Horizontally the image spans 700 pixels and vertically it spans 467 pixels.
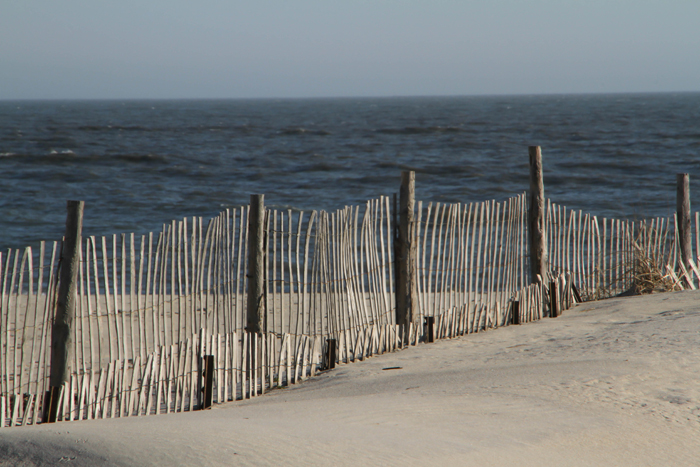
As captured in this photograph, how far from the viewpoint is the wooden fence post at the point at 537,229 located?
6.90m

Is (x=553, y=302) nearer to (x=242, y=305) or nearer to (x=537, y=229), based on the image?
(x=537, y=229)

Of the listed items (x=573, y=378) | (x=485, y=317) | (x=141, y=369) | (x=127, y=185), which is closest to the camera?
(x=573, y=378)

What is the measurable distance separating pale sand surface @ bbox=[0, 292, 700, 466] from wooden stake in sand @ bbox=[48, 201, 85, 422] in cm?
82

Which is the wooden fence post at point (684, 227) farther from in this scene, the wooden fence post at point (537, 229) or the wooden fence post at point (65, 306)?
the wooden fence post at point (65, 306)

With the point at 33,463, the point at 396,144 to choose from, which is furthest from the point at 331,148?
the point at 33,463

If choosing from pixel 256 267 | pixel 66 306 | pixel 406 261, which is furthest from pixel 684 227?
pixel 66 306

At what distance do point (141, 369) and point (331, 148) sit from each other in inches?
1358

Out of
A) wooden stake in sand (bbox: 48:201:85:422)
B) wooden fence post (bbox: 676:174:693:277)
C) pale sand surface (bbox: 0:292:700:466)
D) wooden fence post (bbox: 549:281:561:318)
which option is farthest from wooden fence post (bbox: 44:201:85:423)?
wooden fence post (bbox: 676:174:693:277)

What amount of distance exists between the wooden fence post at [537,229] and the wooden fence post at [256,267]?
3232 millimetres

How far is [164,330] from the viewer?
4.92 m

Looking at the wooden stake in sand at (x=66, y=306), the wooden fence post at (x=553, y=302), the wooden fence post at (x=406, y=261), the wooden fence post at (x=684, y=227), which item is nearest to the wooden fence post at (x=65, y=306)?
the wooden stake in sand at (x=66, y=306)

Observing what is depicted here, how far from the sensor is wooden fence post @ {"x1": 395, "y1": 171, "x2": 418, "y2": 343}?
5879 millimetres

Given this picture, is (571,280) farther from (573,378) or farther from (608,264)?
(573,378)

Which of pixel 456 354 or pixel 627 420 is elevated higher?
pixel 627 420
